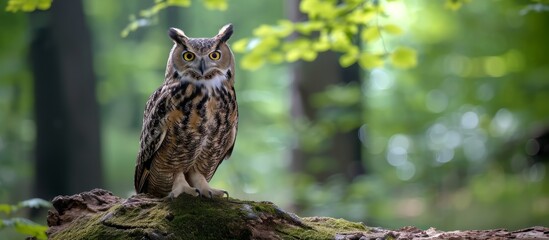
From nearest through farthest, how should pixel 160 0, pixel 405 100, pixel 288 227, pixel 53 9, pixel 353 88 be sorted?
pixel 288 227 < pixel 160 0 < pixel 353 88 < pixel 53 9 < pixel 405 100

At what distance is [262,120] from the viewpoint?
13797 mm

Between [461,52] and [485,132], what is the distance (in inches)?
51.9

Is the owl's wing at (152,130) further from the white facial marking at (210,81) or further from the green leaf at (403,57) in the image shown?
the green leaf at (403,57)

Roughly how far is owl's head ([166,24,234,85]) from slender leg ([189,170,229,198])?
0.45m

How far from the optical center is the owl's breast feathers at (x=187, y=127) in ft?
8.93

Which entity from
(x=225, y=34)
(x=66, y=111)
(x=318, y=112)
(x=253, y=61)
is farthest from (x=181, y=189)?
(x=66, y=111)

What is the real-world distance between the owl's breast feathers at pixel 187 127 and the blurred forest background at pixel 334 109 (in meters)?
1.01

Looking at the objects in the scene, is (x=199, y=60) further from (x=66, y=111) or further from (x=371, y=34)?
(x=66, y=111)

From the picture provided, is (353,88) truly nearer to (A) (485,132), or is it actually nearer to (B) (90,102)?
(B) (90,102)

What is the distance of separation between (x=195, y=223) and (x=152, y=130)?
20.9 inches

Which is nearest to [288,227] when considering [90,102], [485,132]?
[90,102]

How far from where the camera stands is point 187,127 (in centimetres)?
275

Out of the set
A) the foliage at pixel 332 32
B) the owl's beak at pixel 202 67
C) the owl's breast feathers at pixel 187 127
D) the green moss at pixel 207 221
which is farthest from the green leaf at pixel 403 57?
the green moss at pixel 207 221

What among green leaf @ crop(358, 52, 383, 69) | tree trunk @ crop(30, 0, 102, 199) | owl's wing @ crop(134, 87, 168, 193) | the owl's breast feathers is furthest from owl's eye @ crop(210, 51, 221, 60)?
tree trunk @ crop(30, 0, 102, 199)
